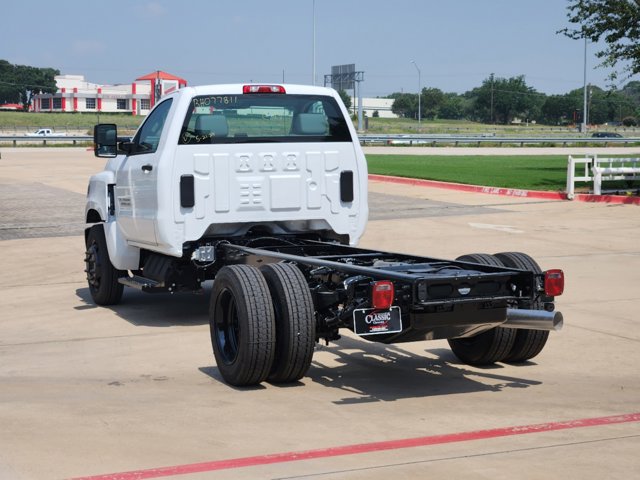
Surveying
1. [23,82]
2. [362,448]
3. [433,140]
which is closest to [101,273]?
[362,448]

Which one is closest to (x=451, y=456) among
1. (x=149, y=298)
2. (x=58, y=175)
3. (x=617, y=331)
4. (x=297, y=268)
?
(x=297, y=268)

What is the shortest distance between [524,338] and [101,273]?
4925 mm

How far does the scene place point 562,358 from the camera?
8375mm

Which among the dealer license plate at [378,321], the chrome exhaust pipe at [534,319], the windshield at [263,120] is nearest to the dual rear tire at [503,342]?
the chrome exhaust pipe at [534,319]

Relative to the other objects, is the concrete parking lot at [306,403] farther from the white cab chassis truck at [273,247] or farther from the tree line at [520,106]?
the tree line at [520,106]

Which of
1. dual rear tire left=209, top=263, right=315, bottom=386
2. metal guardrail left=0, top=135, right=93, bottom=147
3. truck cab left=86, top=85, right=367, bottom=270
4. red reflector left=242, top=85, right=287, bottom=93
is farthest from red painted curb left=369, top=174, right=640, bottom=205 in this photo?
metal guardrail left=0, top=135, right=93, bottom=147

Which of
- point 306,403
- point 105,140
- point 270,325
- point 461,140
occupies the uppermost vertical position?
point 461,140

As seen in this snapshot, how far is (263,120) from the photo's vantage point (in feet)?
31.9

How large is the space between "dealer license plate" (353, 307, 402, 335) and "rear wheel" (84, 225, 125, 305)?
15.4ft

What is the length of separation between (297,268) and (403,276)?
37.0 inches

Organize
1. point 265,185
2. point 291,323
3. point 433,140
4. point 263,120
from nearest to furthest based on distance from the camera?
point 291,323 < point 265,185 < point 263,120 < point 433,140

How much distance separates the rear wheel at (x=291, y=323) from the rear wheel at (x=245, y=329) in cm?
8

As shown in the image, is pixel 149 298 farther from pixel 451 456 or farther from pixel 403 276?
pixel 451 456

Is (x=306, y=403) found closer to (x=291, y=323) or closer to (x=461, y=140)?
(x=291, y=323)
